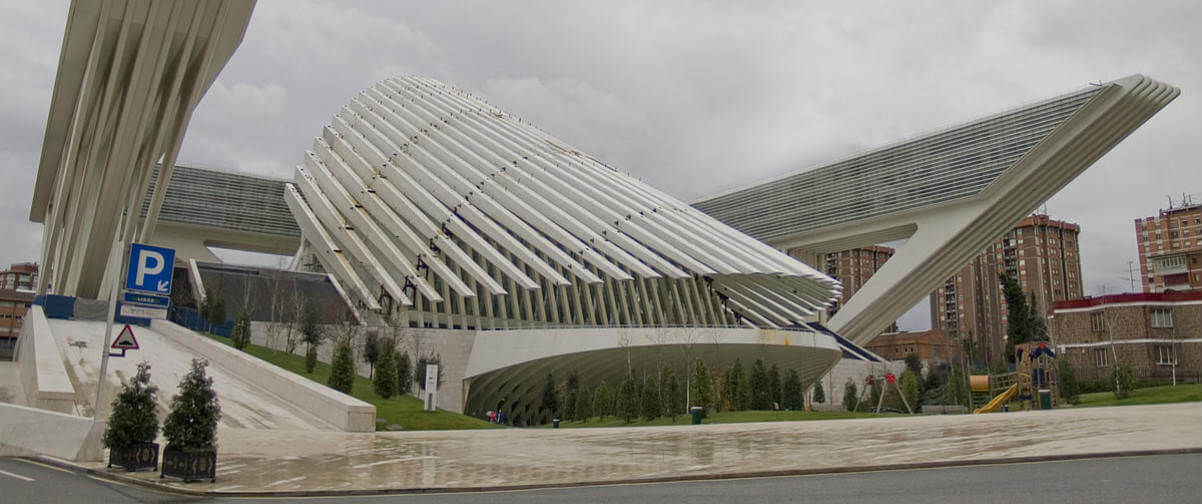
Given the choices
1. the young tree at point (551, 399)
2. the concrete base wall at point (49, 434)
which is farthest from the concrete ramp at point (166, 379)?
the young tree at point (551, 399)

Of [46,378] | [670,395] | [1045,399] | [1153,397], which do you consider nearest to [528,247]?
[670,395]

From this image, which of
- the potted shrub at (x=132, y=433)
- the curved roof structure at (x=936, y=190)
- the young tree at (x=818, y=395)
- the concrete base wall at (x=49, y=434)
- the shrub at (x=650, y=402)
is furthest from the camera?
the young tree at (x=818, y=395)

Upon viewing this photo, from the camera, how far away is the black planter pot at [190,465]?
37.9 feet

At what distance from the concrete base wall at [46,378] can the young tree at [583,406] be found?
16.7 m

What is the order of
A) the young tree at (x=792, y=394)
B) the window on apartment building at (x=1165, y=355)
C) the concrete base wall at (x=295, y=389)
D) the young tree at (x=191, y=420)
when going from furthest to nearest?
the window on apartment building at (x=1165, y=355) → the young tree at (x=792, y=394) → the concrete base wall at (x=295, y=389) → the young tree at (x=191, y=420)

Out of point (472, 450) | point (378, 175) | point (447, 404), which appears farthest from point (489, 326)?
point (472, 450)

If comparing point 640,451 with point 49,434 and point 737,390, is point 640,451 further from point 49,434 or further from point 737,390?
point 737,390

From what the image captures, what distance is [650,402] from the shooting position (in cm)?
2864

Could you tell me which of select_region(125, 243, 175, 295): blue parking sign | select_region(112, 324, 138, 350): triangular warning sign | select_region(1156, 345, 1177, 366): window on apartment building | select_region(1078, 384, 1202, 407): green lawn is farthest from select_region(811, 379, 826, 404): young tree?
select_region(112, 324, 138, 350): triangular warning sign

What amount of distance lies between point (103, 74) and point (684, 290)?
26.2 metres

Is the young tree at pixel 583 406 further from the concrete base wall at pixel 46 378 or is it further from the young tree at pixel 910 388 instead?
the concrete base wall at pixel 46 378

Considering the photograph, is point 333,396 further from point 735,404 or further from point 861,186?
point 861,186

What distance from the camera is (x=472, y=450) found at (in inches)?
644

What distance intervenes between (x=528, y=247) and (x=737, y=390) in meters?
16.3
